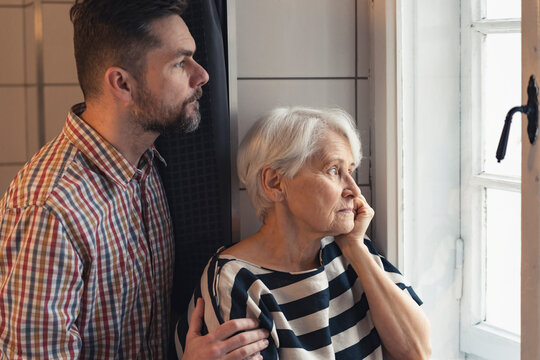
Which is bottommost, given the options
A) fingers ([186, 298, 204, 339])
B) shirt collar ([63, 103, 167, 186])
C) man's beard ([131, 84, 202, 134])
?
fingers ([186, 298, 204, 339])

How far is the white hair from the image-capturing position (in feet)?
4.71

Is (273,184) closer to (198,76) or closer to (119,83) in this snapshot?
(198,76)

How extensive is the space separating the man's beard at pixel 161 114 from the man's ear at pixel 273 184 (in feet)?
0.66

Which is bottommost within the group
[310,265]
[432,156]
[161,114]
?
[310,265]

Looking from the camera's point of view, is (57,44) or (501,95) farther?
(57,44)

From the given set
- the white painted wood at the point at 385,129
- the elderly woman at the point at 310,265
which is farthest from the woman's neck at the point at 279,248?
the white painted wood at the point at 385,129

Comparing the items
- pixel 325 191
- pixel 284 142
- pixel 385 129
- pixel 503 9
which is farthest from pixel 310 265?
pixel 503 9

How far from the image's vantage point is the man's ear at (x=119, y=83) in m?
1.39

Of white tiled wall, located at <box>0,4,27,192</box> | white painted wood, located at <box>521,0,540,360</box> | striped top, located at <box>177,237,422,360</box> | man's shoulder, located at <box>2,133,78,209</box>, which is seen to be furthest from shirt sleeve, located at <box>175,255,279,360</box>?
white tiled wall, located at <box>0,4,27,192</box>

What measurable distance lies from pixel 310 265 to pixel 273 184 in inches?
8.6

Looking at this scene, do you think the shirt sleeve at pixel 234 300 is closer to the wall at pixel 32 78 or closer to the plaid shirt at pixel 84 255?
the plaid shirt at pixel 84 255

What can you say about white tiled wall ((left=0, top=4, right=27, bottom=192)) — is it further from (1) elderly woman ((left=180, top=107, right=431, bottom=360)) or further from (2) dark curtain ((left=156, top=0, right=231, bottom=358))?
(1) elderly woman ((left=180, top=107, right=431, bottom=360))

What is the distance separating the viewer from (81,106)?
60.4 inches

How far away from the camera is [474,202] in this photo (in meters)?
1.60
